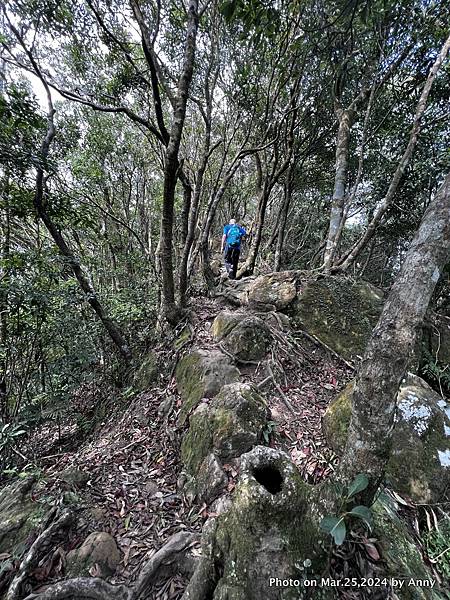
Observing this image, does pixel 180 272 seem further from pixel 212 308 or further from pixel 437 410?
pixel 437 410

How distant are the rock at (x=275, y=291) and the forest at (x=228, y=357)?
0.07 m

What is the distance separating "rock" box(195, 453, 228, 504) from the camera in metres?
2.73

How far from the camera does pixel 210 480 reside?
2803 millimetres

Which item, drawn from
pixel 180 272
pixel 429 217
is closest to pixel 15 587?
pixel 429 217

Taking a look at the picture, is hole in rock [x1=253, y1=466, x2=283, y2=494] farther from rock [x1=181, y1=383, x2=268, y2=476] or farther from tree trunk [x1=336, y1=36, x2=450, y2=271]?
tree trunk [x1=336, y1=36, x2=450, y2=271]

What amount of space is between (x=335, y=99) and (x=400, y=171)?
313cm

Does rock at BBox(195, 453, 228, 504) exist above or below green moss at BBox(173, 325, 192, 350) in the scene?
below

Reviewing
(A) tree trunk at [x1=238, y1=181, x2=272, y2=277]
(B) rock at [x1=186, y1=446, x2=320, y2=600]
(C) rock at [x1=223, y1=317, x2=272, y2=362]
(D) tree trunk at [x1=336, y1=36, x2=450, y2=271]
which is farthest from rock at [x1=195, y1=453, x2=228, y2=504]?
(A) tree trunk at [x1=238, y1=181, x2=272, y2=277]

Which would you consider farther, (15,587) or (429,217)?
(15,587)

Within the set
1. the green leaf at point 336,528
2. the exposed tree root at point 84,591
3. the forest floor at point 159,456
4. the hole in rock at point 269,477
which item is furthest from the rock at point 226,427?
the green leaf at point 336,528

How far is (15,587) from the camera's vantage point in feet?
6.66

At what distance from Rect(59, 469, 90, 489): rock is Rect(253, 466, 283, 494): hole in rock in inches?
85.4

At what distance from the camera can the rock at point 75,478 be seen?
9.78 ft

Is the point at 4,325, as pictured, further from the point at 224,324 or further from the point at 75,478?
the point at 224,324
